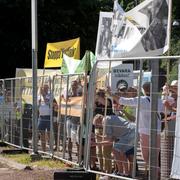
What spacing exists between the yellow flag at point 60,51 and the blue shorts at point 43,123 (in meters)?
3.37

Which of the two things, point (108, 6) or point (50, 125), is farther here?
point (108, 6)

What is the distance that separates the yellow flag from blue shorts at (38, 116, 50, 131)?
3.37 meters

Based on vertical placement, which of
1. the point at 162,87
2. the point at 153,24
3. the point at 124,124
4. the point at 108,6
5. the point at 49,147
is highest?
the point at 108,6

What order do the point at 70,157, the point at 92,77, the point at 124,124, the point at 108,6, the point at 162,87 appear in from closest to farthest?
the point at 162,87 → the point at 124,124 → the point at 92,77 → the point at 70,157 → the point at 108,6

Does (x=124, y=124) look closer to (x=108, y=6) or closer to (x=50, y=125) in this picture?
(x=50, y=125)

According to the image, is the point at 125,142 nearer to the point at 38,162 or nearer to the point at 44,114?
the point at 38,162

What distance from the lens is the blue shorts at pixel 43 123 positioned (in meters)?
14.4

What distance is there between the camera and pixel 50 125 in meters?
14.1

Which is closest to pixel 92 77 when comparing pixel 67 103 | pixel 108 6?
pixel 67 103

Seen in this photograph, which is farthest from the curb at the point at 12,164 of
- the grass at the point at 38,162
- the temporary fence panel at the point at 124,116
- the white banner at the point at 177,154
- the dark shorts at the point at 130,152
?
the white banner at the point at 177,154

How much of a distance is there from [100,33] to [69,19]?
2022 centimetres

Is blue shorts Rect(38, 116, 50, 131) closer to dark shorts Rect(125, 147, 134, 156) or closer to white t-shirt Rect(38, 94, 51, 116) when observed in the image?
white t-shirt Rect(38, 94, 51, 116)

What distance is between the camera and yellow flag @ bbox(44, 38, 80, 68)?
17.8 metres

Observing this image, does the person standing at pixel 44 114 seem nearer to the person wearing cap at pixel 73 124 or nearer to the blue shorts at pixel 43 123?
the blue shorts at pixel 43 123
